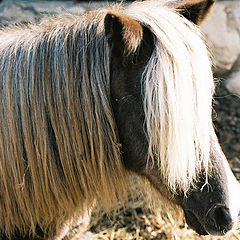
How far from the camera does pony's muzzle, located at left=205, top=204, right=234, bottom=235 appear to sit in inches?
63.5

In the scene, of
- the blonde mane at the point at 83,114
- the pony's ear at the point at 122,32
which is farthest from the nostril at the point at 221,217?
the pony's ear at the point at 122,32

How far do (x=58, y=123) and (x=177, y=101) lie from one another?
46cm

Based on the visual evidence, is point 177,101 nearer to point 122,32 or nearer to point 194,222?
point 122,32

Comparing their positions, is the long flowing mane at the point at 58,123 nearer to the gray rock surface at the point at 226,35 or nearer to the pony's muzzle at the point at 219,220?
the pony's muzzle at the point at 219,220

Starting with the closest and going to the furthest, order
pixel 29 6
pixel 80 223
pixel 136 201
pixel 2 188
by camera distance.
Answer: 1. pixel 2 188
2. pixel 80 223
3. pixel 136 201
4. pixel 29 6

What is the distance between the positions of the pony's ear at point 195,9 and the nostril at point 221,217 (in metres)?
0.77

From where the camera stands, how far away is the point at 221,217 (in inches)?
64.2

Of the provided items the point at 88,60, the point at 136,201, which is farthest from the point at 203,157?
the point at 136,201

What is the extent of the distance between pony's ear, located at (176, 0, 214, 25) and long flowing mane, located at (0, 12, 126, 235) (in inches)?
13.2

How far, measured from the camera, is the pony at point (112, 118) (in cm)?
157

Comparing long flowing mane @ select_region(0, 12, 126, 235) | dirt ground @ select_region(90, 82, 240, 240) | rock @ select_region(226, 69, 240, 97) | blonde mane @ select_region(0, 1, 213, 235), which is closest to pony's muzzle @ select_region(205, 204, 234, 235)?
blonde mane @ select_region(0, 1, 213, 235)

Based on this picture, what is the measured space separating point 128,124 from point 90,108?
15 centimetres

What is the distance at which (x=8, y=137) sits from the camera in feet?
5.69

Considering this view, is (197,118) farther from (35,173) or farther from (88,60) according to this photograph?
(35,173)
